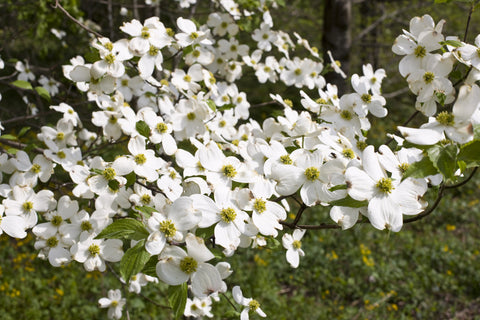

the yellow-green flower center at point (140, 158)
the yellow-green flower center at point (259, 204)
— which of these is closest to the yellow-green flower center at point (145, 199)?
the yellow-green flower center at point (140, 158)

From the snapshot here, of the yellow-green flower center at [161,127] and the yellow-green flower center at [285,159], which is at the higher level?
the yellow-green flower center at [285,159]

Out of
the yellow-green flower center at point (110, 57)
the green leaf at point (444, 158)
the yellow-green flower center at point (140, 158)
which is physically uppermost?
the green leaf at point (444, 158)

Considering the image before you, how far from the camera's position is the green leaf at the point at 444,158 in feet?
2.55

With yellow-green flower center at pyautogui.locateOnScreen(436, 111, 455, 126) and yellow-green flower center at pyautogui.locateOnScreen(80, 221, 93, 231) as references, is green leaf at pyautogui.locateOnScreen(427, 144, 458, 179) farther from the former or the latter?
yellow-green flower center at pyautogui.locateOnScreen(80, 221, 93, 231)

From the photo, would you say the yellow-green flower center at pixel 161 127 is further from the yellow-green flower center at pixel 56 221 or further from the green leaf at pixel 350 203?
the green leaf at pixel 350 203

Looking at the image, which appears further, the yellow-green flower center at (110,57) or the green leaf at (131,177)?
the yellow-green flower center at (110,57)

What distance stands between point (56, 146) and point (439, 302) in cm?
316

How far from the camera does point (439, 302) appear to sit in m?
3.31

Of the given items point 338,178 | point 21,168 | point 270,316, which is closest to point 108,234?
point 338,178

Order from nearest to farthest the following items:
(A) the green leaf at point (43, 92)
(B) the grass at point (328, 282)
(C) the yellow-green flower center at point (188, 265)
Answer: (C) the yellow-green flower center at point (188, 265)
(A) the green leaf at point (43, 92)
(B) the grass at point (328, 282)

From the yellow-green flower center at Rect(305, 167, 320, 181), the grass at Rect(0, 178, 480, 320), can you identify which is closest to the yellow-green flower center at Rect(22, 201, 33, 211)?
the yellow-green flower center at Rect(305, 167, 320, 181)

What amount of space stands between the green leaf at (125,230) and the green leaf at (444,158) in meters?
0.62

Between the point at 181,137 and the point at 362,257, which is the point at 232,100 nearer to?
the point at 181,137

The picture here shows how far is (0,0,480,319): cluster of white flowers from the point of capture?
894 millimetres
